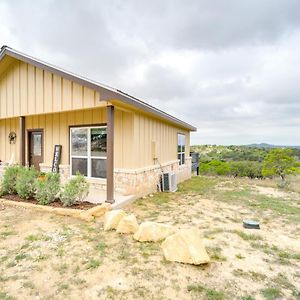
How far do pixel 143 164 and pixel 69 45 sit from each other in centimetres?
733

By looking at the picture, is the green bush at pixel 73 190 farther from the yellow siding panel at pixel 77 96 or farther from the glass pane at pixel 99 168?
the yellow siding panel at pixel 77 96

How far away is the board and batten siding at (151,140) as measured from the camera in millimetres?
6941

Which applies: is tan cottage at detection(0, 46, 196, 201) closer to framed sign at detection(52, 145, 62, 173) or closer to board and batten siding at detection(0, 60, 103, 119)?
board and batten siding at detection(0, 60, 103, 119)

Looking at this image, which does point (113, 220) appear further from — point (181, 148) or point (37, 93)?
point (181, 148)

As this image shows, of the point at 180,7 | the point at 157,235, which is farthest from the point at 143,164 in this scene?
the point at 180,7

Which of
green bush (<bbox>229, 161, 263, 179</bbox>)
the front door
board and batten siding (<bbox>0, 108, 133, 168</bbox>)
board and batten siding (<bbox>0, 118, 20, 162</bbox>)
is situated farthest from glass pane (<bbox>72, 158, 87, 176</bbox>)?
green bush (<bbox>229, 161, 263, 179</bbox>)

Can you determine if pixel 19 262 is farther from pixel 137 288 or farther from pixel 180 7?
pixel 180 7

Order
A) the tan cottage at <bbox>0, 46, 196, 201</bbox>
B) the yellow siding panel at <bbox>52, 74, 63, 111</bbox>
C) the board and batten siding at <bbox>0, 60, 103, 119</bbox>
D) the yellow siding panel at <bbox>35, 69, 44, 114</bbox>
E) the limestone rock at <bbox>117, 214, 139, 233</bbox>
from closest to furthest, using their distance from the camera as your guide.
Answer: the limestone rock at <bbox>117, 214, 139, 233</bbox>
the tan cottage at <bbox>0, 46, 196, 201</bbox>
the board and batten siding at <bbox>0, 60, 103, 119</bbox>
the yellow siding panel at <bbox>52, 74, 63, 111</bbox>
the yellow siding panel at <bbox>35, 69, 44, 114</bbox>

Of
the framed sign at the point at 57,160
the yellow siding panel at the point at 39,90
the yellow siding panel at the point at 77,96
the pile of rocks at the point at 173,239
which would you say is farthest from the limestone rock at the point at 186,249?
the framed sign at the point at 57,160

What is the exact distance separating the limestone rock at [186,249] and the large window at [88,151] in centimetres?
441

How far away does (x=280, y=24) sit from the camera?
8125 millimetres

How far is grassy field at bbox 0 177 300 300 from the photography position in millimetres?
2430

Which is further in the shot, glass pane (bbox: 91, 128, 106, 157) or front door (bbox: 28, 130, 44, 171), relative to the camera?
front door (bbox: 28, 130, 44, 171)

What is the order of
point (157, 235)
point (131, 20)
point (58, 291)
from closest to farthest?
1. point (58, 291)
2. point (157, 235)
3. point (131, 20)
